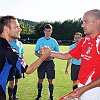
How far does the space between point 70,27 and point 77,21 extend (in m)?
3.37

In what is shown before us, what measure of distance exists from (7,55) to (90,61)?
1.36 meters

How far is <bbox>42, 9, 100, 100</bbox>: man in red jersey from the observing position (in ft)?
11.4

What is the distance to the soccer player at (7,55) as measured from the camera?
3.66m

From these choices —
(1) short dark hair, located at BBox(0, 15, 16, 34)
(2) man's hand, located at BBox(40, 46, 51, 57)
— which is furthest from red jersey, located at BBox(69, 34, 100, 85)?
(1) short dark hair, located at BBox(0, 15, 16, 34)

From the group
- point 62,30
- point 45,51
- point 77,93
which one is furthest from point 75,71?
point 62,30

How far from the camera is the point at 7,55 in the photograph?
363cm

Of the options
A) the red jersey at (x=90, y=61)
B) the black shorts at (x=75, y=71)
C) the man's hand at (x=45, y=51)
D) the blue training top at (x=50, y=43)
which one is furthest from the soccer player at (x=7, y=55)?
the black shorts at (x=75, y=71)

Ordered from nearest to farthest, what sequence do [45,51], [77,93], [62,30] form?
1. [77,93]
2. [45,51]
3. [62,30]

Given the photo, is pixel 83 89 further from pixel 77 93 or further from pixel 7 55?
pixel 7 55

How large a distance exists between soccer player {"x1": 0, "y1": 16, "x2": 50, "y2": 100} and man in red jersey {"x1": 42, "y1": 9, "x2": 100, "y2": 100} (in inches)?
33.9

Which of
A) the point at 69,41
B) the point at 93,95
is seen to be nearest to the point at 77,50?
the point at 93,95

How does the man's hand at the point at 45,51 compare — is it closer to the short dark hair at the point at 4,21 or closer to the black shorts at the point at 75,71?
the short dark hair at the point at 4,21

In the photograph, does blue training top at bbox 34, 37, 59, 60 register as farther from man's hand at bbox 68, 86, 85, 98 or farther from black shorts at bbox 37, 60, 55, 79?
man's hand at bbox 68, 86, 85, 98

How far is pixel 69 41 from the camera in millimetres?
57781
